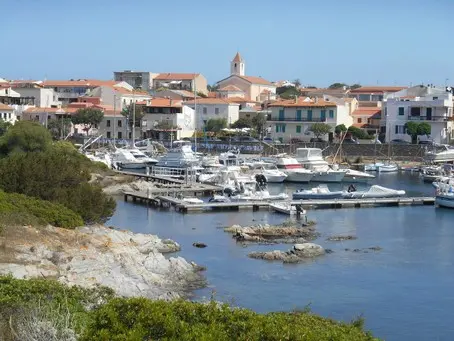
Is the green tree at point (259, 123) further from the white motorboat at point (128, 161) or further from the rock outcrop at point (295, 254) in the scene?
the rock outcrop at point (295, 254)

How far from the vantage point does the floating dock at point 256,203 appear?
1484 inches

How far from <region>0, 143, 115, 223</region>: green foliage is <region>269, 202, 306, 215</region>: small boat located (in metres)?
8.87

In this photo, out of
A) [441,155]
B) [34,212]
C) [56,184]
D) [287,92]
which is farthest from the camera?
[287,92]

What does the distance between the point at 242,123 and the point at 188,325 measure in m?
59.6

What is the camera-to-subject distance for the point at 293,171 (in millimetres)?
51406

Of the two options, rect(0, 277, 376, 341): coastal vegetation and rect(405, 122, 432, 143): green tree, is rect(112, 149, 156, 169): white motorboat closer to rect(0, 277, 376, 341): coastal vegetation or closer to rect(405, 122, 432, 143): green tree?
rect(405, 122, 432, 143): green tree

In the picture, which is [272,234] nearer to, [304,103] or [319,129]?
[319,129]

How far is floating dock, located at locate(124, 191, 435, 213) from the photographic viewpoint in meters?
37.7

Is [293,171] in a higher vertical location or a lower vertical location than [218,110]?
lower

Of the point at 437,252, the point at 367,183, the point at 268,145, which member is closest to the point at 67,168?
the point at 437,252

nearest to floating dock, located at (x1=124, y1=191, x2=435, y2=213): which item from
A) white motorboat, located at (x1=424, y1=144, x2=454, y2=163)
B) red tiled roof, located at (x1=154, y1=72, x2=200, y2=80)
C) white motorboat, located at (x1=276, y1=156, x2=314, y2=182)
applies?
white motorboat, located at (x1=276, y1=156, x2=314, y2=182)

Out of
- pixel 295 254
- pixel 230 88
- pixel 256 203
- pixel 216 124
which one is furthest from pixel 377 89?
pixel 295 254

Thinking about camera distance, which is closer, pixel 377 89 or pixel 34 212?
pixel 34 212

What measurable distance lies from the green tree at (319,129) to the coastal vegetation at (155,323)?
51.8 meters
